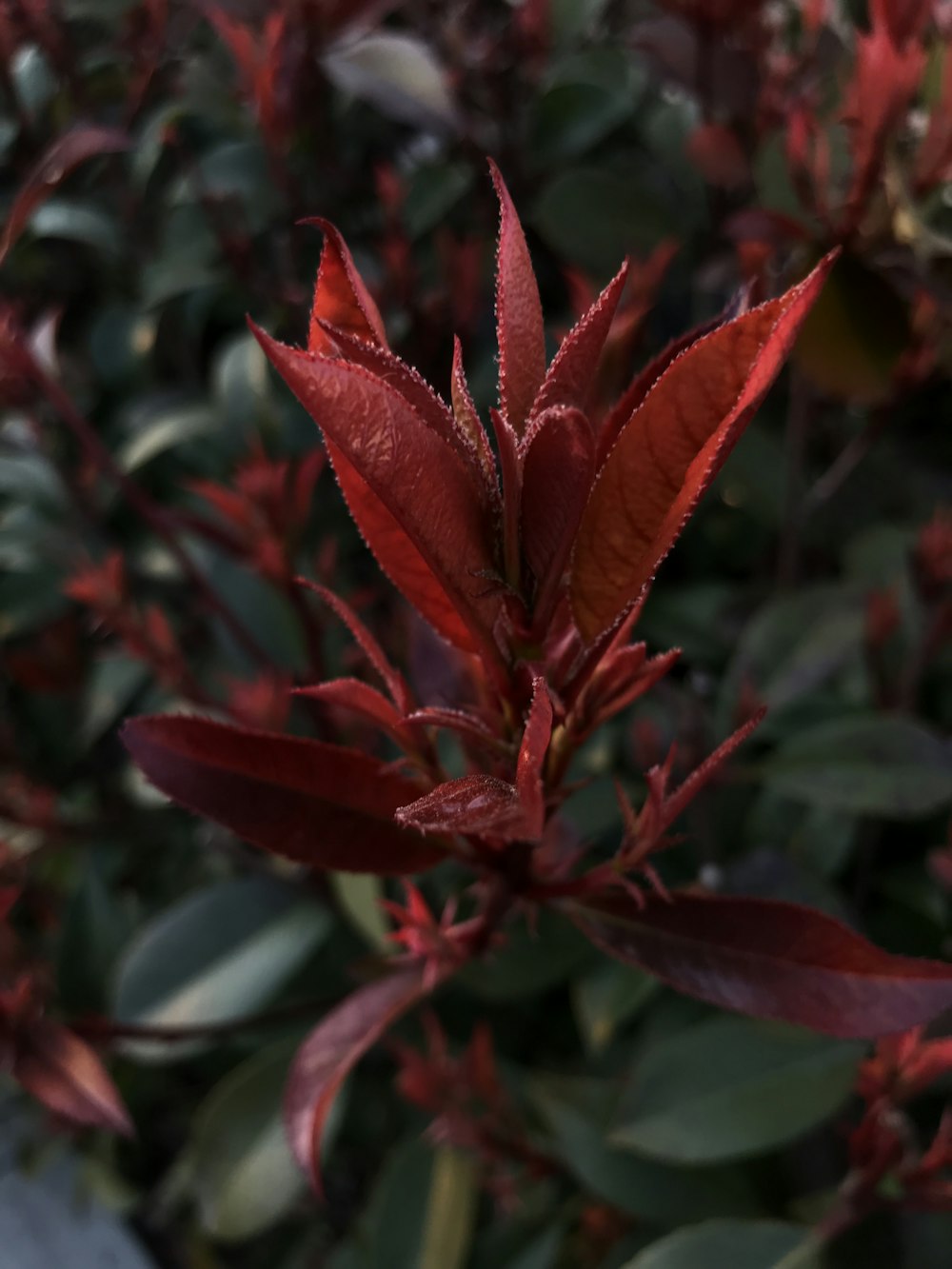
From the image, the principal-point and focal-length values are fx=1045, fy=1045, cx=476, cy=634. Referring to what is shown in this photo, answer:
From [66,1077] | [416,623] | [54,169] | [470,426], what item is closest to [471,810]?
[470,426]

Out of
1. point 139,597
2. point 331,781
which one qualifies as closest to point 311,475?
point 331,781

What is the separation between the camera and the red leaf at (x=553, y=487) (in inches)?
11.3

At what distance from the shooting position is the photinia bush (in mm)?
292

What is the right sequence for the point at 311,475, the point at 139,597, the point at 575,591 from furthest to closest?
1. the point at 139,597
2. the point at 311,475
3. the point at 575,591

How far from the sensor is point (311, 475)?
29.1 inches

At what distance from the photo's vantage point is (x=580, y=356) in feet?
1.02

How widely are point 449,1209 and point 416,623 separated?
61 cm

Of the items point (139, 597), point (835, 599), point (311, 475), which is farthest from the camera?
point (139, 597)

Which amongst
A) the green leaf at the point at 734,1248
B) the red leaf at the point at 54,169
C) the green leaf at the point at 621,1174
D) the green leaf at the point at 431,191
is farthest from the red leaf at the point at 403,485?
the green leaf at the point at 431,191

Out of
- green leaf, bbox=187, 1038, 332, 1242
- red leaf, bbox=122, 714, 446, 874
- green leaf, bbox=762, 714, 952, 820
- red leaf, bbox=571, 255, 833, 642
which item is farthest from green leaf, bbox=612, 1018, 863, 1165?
red leaf, bbox=571, 255, 833, 642

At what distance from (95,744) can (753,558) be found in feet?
2.72

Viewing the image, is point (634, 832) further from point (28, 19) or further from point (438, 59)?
point (28, 19)

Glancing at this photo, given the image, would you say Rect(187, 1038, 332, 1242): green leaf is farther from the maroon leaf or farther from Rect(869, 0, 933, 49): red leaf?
Rect(869, 0, 933, 49): red leaf

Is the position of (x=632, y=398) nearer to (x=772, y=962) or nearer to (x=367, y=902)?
(x=772, y=962)
